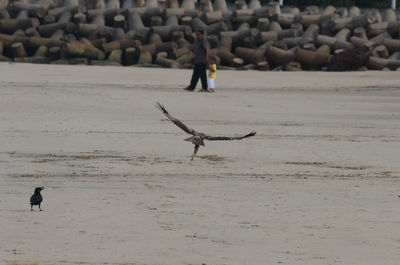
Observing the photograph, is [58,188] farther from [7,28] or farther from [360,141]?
[7,28]

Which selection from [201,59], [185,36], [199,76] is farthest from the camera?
[185,36]

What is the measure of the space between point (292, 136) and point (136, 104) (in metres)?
4.66

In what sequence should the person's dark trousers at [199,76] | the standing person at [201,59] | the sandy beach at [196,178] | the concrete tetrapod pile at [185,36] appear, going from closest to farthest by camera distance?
the sandy beach at [196,178] < the person's dark trousers at [199,76] < the standing person at [201,59] < the concrete tetrapod pile at [185,36]

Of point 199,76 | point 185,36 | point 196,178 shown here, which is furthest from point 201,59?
point 196,178

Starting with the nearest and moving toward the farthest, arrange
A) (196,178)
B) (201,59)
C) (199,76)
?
(196,178) → (199,76) → (201,59)

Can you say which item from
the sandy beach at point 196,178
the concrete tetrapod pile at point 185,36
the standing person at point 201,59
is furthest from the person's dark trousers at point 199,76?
the concrete tetrapod pile at point 185,36

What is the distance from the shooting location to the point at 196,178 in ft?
37.9

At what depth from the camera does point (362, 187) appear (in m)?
11.2

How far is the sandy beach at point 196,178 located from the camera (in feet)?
26.8

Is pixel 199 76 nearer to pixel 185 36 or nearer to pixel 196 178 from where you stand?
pixel 185 36

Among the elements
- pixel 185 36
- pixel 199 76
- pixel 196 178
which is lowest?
pixel 185 36

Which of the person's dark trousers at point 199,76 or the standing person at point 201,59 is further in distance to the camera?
the standing person at point 201,59

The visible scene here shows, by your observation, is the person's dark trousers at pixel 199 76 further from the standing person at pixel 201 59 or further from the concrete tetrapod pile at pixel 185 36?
the concrete tetrapod pile at pixel 185 36

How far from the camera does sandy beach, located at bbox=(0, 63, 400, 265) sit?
8172 millimetres
